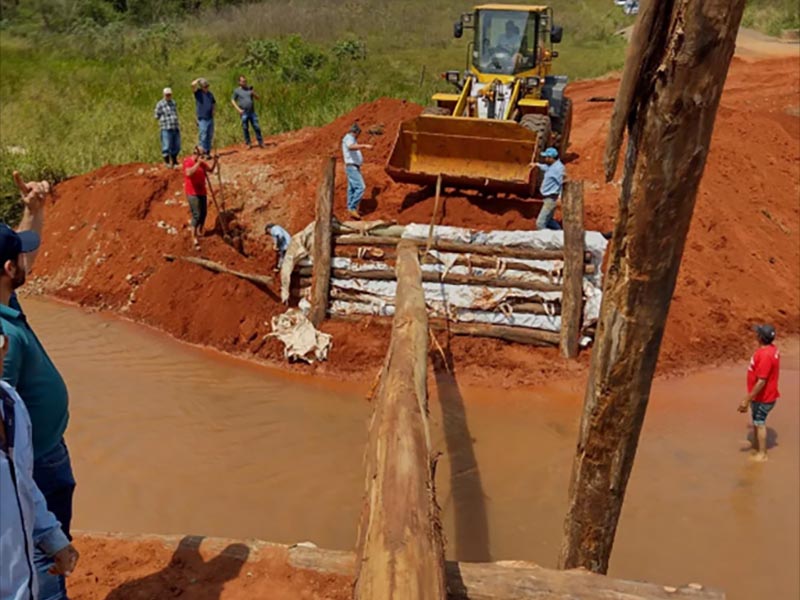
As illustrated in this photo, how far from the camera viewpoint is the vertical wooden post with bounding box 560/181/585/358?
7.99 metres

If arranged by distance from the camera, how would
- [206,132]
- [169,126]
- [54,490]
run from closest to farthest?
1. [54,490]
2. [169,126]
3. [206,132]

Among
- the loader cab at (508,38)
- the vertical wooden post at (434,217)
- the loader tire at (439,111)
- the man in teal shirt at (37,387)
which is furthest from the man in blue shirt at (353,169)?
the man in teal shirt at (37,387)

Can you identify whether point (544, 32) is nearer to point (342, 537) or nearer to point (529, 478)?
point (529, 478)

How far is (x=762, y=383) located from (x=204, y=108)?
9.56 m

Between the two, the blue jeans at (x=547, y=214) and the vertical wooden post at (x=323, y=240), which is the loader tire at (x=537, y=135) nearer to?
the blue jeans at (x=547, y=214)

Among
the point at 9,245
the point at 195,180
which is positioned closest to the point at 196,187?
the point at 195,180

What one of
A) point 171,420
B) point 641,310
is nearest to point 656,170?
point 641,310

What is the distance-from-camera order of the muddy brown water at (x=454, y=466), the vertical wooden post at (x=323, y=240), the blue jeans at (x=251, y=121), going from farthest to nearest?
the blue jeans at (x=251, y=121)
the vertical wooden post at (x=323, y=240)
the muddy brown water at (x=454, y=466)

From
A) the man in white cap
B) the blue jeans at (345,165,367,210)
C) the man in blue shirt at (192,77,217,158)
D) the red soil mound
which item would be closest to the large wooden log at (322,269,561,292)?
the blue jeans at (345,165,367,210)

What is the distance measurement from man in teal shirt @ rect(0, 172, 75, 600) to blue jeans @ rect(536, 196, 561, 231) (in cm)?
638

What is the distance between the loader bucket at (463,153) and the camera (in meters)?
9.80

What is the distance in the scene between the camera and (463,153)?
408 inches

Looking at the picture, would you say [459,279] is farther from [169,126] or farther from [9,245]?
[169,126]

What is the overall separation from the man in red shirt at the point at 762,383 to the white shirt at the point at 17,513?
594cm
